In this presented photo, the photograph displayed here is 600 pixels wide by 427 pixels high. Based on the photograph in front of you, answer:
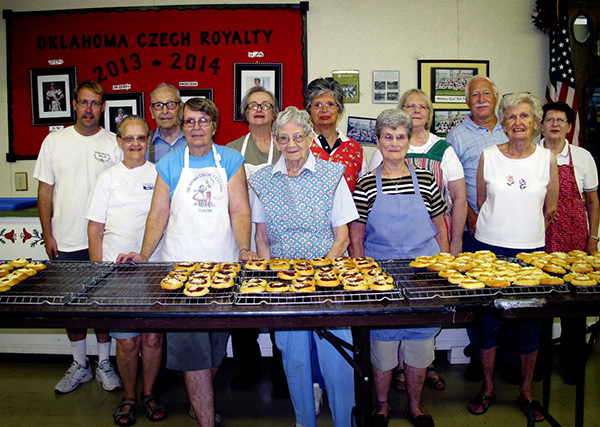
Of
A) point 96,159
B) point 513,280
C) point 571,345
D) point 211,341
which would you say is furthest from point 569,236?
point 96,159

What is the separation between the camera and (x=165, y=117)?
3.48m

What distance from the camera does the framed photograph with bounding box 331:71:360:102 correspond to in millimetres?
4906

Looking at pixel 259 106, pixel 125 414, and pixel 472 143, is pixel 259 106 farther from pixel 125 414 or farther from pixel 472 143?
pixel 125 414

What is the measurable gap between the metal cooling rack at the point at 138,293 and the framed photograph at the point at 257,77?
9.57 ft

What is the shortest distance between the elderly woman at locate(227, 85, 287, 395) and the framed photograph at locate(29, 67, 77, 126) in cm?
261

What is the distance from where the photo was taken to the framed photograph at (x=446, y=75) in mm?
4875

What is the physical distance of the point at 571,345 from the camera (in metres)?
3.49

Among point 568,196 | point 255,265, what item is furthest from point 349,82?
point 255,265

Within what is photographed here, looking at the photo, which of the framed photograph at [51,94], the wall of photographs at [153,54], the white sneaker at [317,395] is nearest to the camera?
the white sneaker at [317,395]

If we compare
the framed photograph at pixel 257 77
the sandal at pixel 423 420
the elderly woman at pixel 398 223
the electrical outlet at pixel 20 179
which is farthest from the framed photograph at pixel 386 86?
the electrical outlet at pixel 20 179

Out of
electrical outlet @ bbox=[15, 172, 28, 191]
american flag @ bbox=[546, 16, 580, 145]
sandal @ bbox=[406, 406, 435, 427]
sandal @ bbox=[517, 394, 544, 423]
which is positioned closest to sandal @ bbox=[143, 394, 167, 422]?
sandal @ bbox=[406, 406, 435, 427]

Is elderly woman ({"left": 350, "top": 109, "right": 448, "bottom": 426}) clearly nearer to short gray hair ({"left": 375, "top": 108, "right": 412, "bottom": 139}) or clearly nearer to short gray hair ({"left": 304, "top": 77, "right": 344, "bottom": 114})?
short gray hair ({"left": 375, "top": 108, "right": 412, "bottom": 139})

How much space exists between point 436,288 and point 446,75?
3.54 m

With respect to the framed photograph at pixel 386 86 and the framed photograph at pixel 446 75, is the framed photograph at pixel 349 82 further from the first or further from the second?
the framed photograph at pixel 446 75
